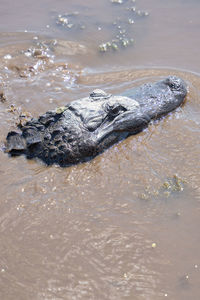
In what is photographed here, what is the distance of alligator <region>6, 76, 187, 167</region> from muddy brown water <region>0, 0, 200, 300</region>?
0.15m

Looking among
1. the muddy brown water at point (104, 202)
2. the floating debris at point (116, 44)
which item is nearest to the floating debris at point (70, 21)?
the floating debris at point (116, 44)

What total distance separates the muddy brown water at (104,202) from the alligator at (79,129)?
15cm

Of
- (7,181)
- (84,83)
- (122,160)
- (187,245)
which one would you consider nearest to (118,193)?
(122,160)

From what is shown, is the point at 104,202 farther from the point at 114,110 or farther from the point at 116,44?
the point at 116,44

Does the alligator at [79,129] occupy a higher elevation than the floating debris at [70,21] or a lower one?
lower

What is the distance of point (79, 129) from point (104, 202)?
1.08 m

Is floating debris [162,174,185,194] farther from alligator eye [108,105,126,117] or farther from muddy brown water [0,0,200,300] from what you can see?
alligator eye [108,105,126,117]

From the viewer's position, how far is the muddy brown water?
3.22m

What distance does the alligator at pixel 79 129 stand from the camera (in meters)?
4.39

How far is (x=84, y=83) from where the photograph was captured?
21.0ft

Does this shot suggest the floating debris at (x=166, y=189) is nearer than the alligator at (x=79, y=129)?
Yes

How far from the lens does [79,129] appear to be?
14.5 feet

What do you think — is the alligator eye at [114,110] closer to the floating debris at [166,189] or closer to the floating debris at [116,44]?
the floating debris at [166,189]

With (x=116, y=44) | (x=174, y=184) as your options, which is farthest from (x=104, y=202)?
(x=116, y=44)
